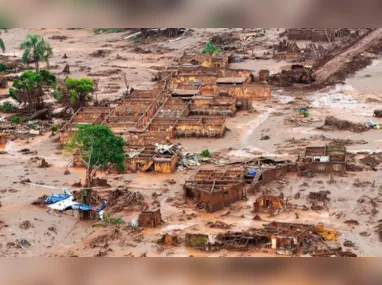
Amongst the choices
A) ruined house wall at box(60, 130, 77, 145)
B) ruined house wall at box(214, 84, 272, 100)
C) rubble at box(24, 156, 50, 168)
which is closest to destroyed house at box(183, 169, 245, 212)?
rubble at box(24, 156, 50, 168)

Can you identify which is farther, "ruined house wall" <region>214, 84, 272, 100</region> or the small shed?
"ruined house wall" <region>214, 84, 272, 100</region>

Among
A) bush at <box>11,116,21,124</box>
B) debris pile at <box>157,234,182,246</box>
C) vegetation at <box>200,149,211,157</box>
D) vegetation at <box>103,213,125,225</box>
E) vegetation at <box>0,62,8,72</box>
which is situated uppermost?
vegetation at <box>0,62,8,72</box>

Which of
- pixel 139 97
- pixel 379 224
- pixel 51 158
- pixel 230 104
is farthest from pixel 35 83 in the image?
pixel 379 224

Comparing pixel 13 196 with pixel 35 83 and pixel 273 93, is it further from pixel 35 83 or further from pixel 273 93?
pixel 273 93

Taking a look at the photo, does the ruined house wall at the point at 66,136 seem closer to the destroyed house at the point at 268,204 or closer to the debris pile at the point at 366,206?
the destroyed house at the point at 268,204

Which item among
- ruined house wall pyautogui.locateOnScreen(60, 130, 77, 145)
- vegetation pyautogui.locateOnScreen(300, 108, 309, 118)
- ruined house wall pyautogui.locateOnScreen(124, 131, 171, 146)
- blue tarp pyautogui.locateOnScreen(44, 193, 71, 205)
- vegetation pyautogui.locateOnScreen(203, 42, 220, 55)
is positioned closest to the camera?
blue tarp pyautogui.locateOnScreen(44, 193, 71, 205)

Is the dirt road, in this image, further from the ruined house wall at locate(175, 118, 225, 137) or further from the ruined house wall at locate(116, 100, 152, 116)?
the ruined house wall at locate(175, 118, 225, 137)

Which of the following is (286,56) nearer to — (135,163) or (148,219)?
(135,163)

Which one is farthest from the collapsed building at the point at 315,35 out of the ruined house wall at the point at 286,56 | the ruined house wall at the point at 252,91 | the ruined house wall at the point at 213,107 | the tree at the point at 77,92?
the tree at the point at 77,92
